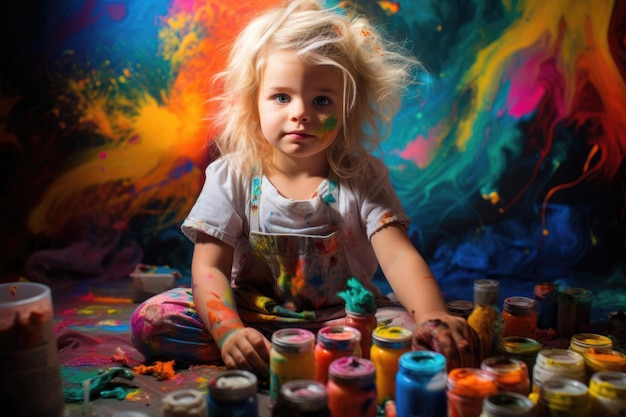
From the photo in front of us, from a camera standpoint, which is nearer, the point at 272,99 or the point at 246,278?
the point at 272,99

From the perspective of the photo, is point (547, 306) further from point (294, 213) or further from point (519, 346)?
point (294, 213)

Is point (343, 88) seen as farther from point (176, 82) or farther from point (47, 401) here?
point (176, 82)

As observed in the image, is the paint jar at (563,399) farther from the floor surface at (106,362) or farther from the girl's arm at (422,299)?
the floor surface at (106,362)

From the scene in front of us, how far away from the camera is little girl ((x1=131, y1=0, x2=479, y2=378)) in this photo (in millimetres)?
1411

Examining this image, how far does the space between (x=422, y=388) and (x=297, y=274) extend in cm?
51

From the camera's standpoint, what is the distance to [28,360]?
40.1 inches

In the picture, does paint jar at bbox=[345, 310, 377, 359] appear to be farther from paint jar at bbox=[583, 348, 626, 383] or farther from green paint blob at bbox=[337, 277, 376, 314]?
paint jar at bbox=[583, 348, 626, 383]

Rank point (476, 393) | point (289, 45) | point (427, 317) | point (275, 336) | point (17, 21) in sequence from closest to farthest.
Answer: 1. point (476, 393)
2. point (275, 336)
3. point (427, 317)
4. point (289, 45)
5. point (17, 21)

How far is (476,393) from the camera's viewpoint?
1.01 metres

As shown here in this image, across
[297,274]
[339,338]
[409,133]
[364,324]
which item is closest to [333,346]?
[339,338]

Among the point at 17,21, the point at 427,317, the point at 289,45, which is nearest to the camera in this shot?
the point at 427,317

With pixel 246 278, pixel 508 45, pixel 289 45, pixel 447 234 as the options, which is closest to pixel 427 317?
pixel 246 278

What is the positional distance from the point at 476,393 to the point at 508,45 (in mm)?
1483

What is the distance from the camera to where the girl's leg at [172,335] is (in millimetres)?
1411
